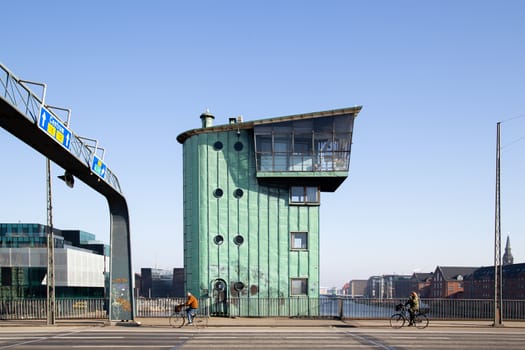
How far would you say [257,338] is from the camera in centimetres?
2231

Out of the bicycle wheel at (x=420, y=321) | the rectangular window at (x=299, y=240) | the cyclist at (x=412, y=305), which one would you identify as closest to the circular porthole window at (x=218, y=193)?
the rectangular window at (x=299, y=240)


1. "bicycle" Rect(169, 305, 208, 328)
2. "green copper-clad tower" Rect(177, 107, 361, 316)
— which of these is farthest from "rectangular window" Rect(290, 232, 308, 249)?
"bicycle" Rect(169, 305, 208, 328)

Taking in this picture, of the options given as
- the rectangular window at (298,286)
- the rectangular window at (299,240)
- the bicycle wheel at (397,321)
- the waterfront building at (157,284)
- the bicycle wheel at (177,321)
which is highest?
the rectangular window at (299,240)

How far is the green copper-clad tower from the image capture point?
33.8 metres

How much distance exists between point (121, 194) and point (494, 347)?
59.3ft

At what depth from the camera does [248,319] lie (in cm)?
3116

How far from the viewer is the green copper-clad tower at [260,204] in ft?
111

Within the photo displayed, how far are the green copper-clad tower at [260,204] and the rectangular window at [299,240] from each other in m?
0.06

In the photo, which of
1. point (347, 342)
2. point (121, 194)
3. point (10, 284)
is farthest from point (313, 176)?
point (10, 284)

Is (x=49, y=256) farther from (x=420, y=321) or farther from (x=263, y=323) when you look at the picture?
(x=420, y=321)

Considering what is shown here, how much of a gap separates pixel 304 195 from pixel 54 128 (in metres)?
17.6

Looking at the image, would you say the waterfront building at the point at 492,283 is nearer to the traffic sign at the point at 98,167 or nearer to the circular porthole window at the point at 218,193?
the circular porthole window at the point at 218,193

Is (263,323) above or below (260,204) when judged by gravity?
below

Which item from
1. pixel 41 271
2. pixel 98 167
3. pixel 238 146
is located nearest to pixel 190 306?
pixel 98 167
